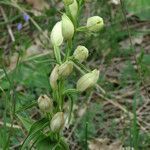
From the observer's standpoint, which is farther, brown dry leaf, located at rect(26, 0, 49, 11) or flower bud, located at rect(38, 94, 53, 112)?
brown dry leaf, located at rect(26, 0, 49, 11)

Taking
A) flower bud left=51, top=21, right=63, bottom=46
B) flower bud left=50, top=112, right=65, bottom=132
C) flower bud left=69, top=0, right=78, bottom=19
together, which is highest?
flower bud left=69, top=0, right=78, bottom=19

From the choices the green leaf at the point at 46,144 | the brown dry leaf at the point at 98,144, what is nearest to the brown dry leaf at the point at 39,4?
the brown dry leaf at the point at 98,144

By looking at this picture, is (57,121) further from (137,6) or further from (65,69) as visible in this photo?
(137,6)

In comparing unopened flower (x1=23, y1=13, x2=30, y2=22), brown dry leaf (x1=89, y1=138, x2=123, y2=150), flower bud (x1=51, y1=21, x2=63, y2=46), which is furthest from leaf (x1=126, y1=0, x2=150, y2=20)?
flower bud (x1=51, y1=21, x2=63, y2=46)

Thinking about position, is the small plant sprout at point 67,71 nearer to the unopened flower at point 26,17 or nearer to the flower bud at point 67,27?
the flower bud at point 67,27

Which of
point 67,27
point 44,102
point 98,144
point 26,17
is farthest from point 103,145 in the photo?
point 26,17

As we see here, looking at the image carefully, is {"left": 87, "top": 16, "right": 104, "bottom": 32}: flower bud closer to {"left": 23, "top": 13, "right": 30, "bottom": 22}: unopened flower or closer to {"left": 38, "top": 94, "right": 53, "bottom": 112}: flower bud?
{"left": 38, "top": 94, "right": 53, "bottom": 112}: flower bud

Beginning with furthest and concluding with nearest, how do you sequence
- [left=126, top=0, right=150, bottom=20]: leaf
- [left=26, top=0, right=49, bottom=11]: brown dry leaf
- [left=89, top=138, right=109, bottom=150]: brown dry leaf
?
[left=26, top=0, right=49, bottom=11]: brown dry leaf
[left=126, top=0, right=150, bottom=20]: leaf
[left=89, top=138, right=109, bottom=150]: brown dry leaf

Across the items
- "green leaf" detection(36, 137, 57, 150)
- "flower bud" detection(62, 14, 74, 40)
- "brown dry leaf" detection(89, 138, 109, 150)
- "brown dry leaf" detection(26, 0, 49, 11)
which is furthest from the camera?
"brown dry leaf" detection(26, 0, 49, 11)

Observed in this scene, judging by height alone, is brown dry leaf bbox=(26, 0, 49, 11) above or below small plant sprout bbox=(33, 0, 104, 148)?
below

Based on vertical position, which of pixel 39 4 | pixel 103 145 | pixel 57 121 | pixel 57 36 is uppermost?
pixel 57 36
